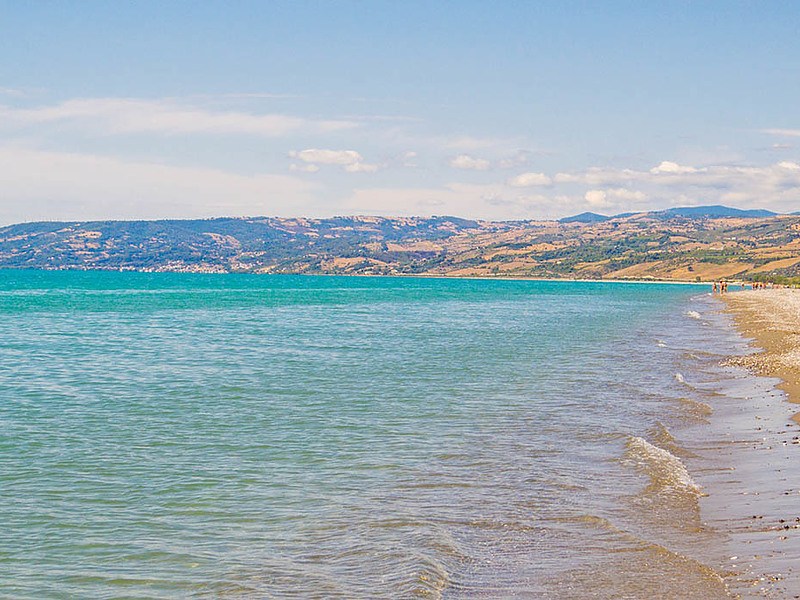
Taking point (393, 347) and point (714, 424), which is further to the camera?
point (393, 347)

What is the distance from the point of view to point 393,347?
1935 inches

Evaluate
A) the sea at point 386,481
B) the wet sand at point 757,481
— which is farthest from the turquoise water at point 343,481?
the wet sand at point 757,481

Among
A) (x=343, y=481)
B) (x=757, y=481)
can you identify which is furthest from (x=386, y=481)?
(x=757, y=481)

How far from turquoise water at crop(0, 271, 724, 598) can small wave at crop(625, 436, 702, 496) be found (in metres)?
0.09

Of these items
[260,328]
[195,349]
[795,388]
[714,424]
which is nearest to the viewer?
[714,424]

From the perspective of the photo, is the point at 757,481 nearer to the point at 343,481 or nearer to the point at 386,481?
the point at 386,481

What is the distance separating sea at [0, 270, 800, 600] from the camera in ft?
39.6

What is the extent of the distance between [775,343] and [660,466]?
108 feet

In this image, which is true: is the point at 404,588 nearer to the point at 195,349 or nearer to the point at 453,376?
the point at 453,376

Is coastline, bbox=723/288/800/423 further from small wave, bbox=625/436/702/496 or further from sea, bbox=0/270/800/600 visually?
small wave, bbox=625/436/702/496

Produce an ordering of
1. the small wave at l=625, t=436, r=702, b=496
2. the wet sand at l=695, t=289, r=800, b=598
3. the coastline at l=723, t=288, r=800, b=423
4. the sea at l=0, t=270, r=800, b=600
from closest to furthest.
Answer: the wet sand at l=695, t=289, r=800, b=598 < the sea at l=0, t=270, r=800, b=600 < the small wave at l=625, t=436, r=702, b=496 < the coastline at l=723, t=288, r=800, b=423

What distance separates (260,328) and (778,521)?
5353 cm

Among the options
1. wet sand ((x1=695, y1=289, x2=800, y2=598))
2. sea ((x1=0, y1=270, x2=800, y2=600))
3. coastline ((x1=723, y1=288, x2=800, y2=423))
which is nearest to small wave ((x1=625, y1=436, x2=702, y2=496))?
sea ((x1=0, y1=270, x2=800, y2=600))

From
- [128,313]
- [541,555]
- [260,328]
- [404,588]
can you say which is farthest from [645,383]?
[128,313]
